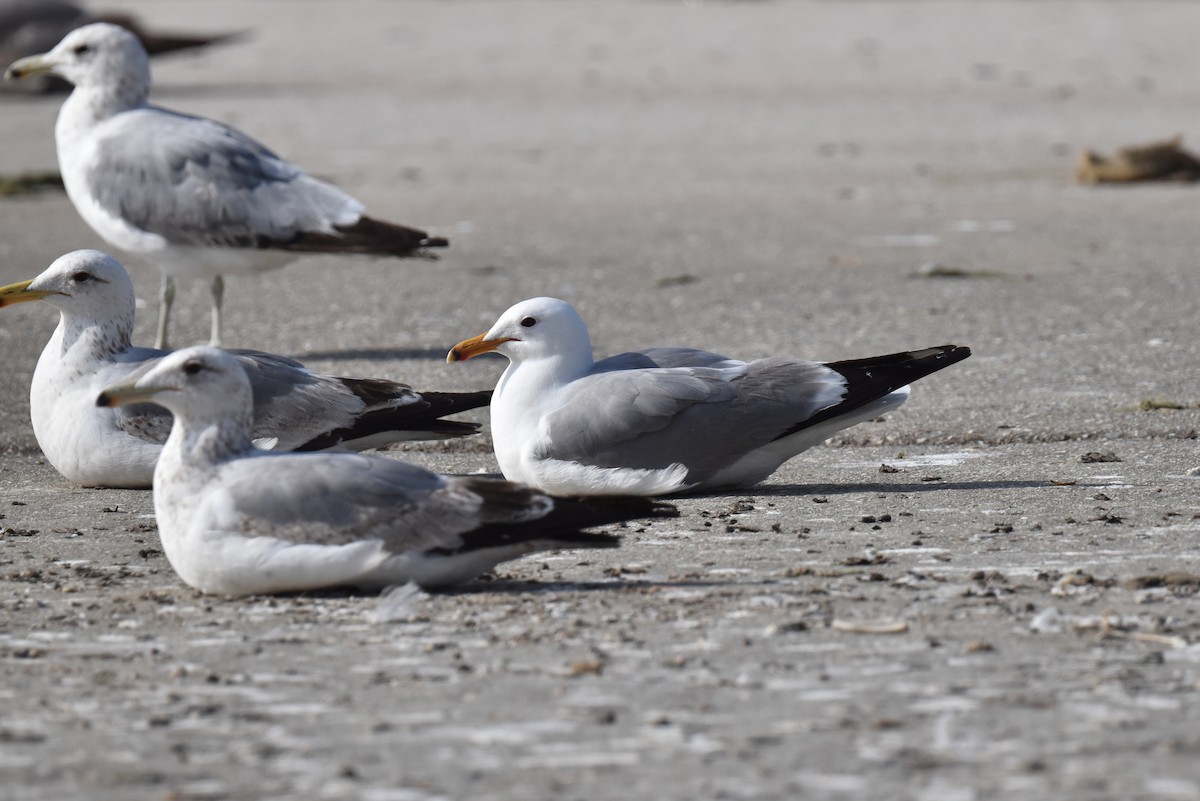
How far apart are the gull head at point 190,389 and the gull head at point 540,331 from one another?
4.22ft

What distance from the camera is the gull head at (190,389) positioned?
4938 mm

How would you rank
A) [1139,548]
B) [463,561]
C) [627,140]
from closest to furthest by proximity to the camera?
1. [463,561]
2. [1139,548]
3. [627,140]

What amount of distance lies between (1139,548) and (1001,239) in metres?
7.19

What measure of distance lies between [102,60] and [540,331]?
14.3 feet

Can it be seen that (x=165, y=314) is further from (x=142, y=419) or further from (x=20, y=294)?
(x=142, y=419)

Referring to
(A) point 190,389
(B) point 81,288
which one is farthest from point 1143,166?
(A) point 190,389

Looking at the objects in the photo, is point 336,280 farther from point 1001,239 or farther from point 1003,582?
point 1003,582

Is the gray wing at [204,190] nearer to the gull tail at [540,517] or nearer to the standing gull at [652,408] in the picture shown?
the standing gull at [652,408]

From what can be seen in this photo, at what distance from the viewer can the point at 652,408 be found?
6.01 m

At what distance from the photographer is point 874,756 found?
356 cm

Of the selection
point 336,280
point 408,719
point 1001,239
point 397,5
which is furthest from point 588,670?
point 397,5

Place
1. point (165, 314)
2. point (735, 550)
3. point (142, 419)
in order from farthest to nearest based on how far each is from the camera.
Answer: point (165, 314) < point (142, 419) < point (735, 550)

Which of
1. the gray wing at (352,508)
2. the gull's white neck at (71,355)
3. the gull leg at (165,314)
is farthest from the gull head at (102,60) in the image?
the gray wing at (352,508)

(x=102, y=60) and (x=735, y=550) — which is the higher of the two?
(x=102, y=60)
